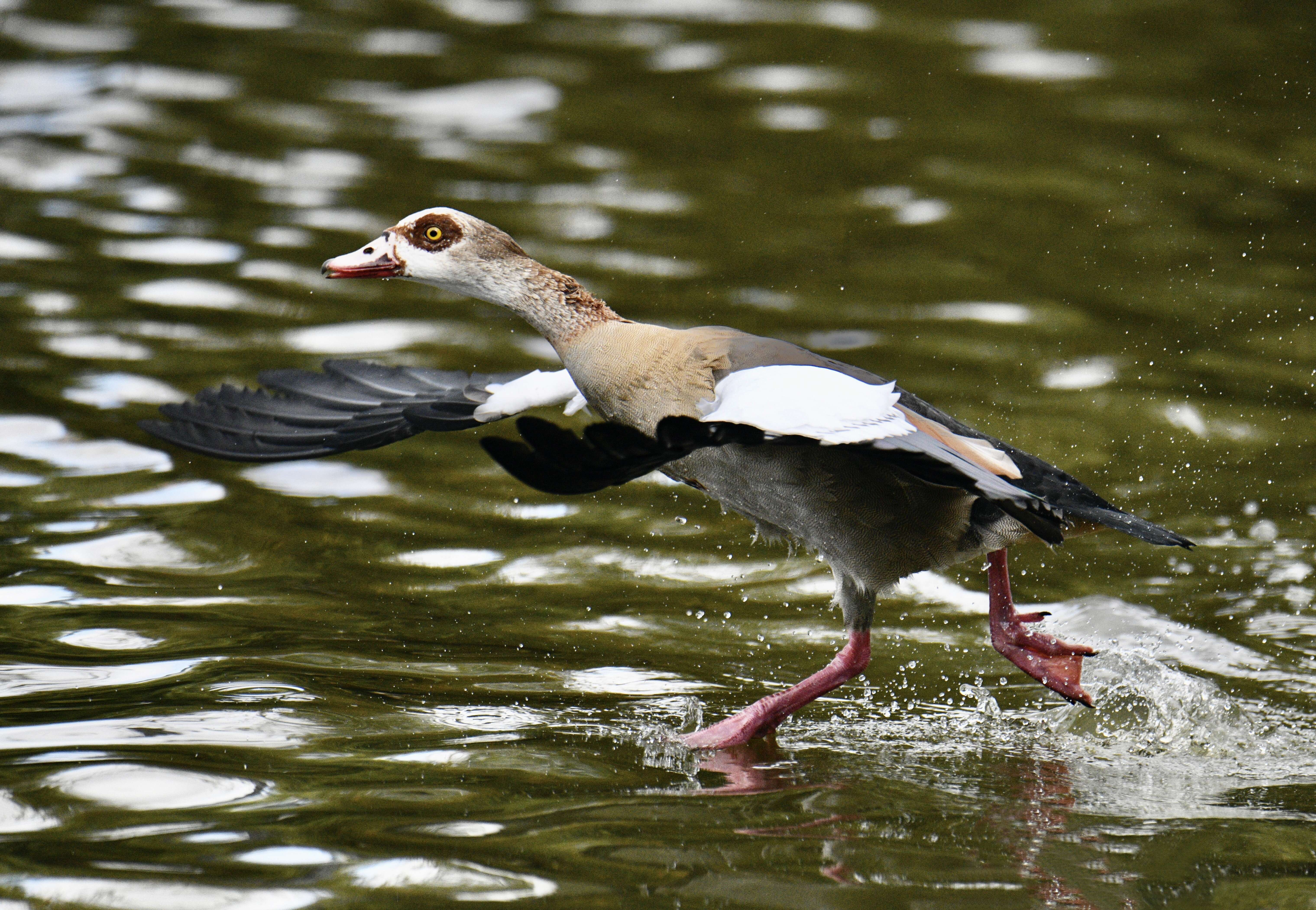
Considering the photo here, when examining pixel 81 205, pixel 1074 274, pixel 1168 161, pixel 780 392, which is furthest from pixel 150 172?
pixel 780 392

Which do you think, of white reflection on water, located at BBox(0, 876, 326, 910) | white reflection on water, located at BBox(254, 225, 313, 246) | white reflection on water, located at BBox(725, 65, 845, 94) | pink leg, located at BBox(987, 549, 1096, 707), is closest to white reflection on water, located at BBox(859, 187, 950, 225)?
white reflection on water, located at BBox(725, 65, 845, 94)

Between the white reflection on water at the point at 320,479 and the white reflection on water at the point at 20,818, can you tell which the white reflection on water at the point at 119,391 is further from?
the white reflection on water at the point at 20,818

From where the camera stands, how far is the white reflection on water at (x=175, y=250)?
10164 mm

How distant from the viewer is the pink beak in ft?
18.4

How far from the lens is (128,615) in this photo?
5.88 metres

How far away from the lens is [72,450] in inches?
295

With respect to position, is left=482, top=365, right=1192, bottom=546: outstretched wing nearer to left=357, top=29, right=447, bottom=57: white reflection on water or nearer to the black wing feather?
the black wing feather

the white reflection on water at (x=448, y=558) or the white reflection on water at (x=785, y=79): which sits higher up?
the white reflection on water at (x=785, y=79)

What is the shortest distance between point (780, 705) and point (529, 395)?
148 centimetres

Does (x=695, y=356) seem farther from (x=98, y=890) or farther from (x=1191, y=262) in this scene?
(x=1191, y=262)

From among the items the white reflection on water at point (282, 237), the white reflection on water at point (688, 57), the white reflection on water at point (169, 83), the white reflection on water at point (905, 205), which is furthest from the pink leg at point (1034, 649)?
the white reflection on water at point (169, 83)

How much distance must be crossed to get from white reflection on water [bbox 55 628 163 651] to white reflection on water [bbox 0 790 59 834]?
148 centimetres

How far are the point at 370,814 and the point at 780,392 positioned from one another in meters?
1.64

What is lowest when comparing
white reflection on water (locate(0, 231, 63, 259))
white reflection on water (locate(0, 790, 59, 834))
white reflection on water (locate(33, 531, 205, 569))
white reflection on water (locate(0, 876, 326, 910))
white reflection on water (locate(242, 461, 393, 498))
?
white reflection on water (locate(242, 461, 393, 498))
